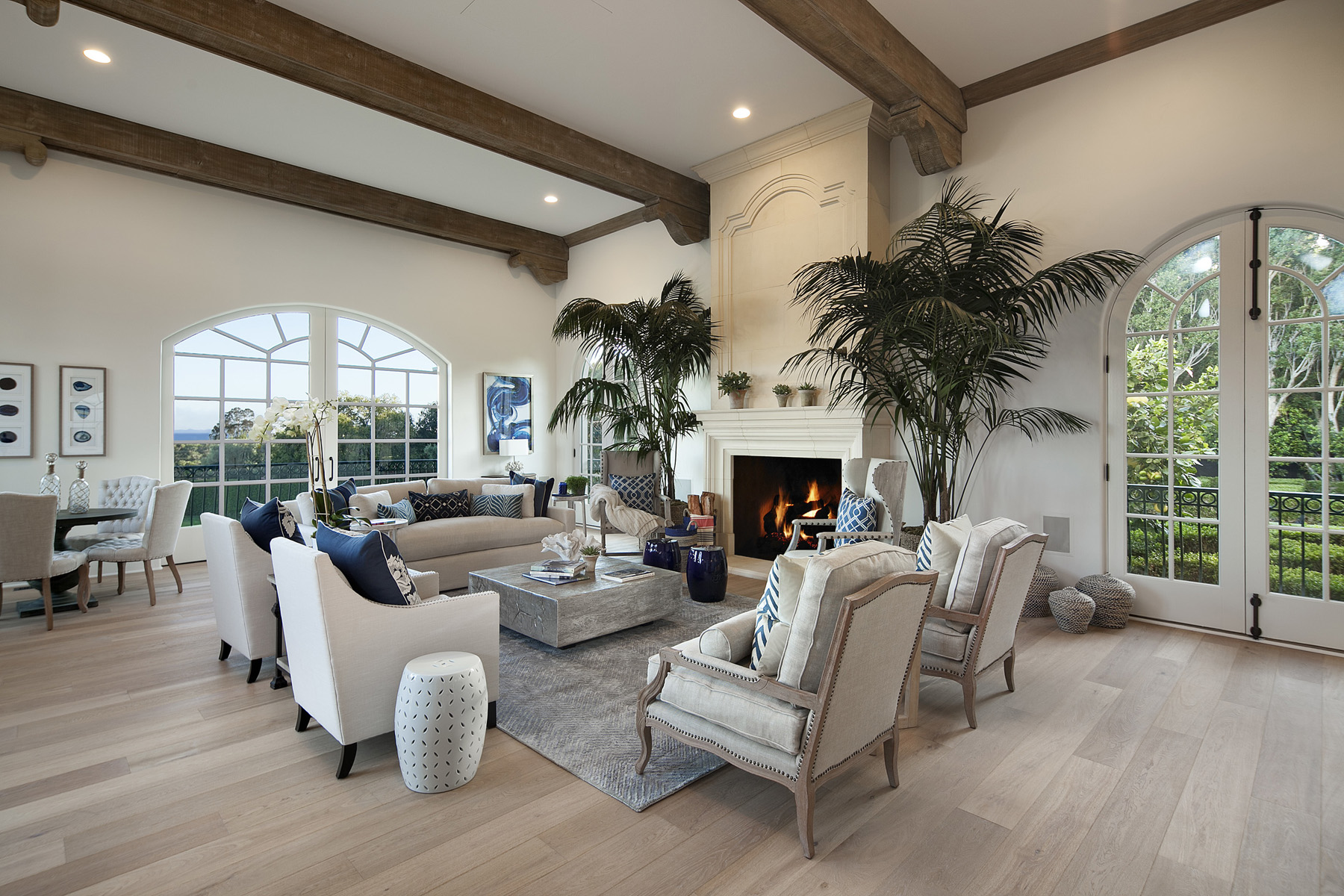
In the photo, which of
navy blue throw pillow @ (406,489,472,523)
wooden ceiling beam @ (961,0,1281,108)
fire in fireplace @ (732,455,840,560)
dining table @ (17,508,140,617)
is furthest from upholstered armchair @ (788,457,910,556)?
dining table @ (17,508,140,617)

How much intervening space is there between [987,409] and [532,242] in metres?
5.73

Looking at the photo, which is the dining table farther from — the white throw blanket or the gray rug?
the white throw blanket

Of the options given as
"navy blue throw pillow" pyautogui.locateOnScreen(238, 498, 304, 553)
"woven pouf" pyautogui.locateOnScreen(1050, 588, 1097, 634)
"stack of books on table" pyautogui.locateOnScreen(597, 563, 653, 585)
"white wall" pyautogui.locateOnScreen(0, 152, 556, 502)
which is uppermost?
"white wall" pyautogui.locateOnScreen(0, 152, 556, 502)

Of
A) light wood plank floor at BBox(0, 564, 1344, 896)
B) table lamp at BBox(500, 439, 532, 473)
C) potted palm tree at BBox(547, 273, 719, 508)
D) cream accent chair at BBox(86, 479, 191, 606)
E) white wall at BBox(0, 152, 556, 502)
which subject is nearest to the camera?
light wood plank floor at BBox(0, 564, 1344, 896)

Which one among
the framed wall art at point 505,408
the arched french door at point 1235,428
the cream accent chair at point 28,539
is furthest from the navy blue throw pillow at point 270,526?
the arched french door at point 1235,428

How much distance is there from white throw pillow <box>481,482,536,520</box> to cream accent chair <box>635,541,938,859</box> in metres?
3.86

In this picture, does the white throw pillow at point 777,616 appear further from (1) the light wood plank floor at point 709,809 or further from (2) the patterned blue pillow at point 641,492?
(2) the patterned blue pillow at point 641,492

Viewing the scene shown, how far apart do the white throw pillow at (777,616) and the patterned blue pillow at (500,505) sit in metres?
4.06

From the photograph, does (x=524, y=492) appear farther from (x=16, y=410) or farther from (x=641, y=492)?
(x=16, y=410)

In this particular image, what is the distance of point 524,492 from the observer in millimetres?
6000

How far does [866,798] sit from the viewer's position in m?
2.25

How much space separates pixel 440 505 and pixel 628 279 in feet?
11.5

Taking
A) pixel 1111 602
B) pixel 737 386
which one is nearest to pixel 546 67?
pixel 737 386

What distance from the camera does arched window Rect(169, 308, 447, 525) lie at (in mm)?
6129
